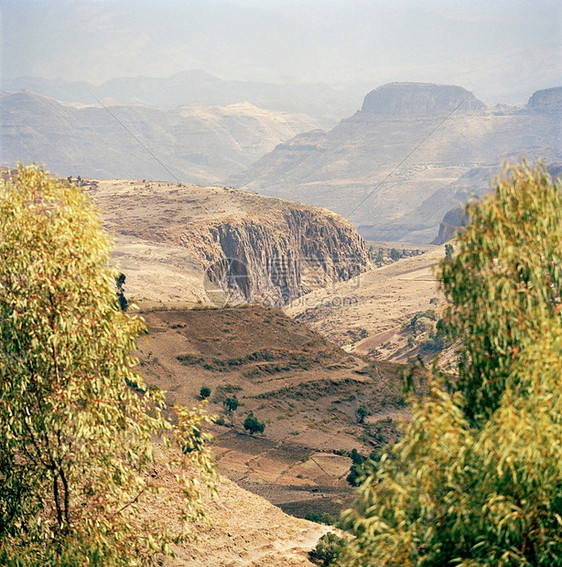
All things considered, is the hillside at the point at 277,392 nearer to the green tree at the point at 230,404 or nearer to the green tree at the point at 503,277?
the green tree at the point at 230,404

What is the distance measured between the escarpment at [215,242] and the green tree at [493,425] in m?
106

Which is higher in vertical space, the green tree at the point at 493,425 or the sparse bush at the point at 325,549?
the green tree at the point at 493,425

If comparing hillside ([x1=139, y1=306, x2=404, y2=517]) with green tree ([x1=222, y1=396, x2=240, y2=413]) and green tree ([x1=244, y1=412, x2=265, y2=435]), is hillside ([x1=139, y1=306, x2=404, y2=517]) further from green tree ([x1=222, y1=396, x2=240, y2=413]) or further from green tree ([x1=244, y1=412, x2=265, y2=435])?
green tree ([x1=244, y1=412, x2=265, y2=435])

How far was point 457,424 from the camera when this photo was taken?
10688mm

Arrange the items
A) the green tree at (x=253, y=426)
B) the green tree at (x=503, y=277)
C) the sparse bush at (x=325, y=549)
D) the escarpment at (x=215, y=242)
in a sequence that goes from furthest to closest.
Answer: the escarpment at (x=215, y=242), the green tree at (x=253, y=426), the sparse bush at (x=325, y=549), the green tree at (x=503, y=277)

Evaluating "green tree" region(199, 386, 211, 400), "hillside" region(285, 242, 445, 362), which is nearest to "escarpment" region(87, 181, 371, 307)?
"hillside" region(285, 242, 445, 362)

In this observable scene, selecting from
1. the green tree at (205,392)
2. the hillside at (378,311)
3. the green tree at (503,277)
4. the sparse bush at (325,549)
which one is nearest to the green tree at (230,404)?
the green tree at (205,392)

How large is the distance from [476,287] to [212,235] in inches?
5962

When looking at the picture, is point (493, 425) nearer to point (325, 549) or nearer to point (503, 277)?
point (503, 277)

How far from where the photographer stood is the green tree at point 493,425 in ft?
32.1

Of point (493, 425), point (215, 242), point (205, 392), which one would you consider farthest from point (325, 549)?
point (215, 242)

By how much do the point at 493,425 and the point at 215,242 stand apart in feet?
499

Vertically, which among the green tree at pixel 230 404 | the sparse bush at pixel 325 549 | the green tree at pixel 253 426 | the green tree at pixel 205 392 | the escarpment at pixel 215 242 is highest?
the escarpment at pixel 215 242

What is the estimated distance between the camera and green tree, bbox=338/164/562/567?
32.1 ft
